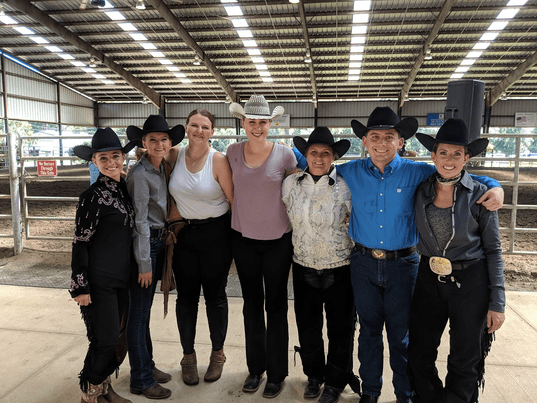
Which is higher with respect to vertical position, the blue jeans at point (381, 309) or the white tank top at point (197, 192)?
the white tank top at point (197, 192)

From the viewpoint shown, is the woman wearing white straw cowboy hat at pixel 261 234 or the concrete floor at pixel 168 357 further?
the concrete floor at pixel 168 357

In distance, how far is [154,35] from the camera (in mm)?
16109

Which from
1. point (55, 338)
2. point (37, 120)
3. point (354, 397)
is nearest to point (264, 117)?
point (354, 397)

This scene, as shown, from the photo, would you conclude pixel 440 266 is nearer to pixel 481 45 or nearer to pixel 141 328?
pixel 141 328

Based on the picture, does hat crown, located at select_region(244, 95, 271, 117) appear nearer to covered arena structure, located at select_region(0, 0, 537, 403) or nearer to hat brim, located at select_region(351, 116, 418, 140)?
hat brim, located at select_region(351, 116, 418, 140)

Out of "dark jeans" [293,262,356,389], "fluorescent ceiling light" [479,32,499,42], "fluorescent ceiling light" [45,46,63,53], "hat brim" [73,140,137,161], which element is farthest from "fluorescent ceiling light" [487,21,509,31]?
"fluorescent ceiling light" [45,46,63,53]

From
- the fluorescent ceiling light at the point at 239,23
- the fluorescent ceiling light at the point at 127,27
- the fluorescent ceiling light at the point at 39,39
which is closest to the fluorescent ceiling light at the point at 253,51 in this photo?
the fluorescent ceiling light at the point at 239,23

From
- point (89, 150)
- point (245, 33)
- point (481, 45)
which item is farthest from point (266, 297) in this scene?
point (481, 45)

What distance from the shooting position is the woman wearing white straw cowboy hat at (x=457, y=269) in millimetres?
1872

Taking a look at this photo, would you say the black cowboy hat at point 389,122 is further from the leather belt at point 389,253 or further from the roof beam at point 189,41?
the roof beam at point 189,41

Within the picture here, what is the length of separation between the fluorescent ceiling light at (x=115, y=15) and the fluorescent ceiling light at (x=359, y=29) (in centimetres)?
859

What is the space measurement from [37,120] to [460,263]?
81.5 ft

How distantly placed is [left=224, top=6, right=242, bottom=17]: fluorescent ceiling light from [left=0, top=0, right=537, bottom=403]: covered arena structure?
0.49ft

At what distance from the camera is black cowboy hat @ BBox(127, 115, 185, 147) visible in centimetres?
241
